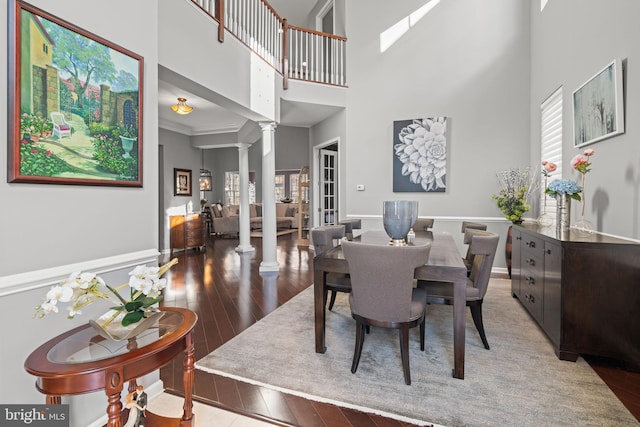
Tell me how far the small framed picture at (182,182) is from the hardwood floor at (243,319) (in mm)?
1634

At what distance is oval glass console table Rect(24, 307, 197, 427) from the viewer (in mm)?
953

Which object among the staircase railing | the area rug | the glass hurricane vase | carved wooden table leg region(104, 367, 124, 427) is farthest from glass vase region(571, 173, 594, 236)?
the staircase railing

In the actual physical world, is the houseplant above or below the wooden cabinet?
above

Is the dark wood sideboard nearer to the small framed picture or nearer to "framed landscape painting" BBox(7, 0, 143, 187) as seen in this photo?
"framed landscape painting" BBox(7, 0, 143, 187)

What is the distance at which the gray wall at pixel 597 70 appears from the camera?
2.12 m

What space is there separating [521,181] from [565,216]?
1.98 metres

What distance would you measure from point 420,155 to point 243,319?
3709mm

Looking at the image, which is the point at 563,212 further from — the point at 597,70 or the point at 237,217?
the point at 237,217

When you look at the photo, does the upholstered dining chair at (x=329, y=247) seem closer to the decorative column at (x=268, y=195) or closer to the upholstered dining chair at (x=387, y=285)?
the upholstered dining chair at (x=387, y=285)

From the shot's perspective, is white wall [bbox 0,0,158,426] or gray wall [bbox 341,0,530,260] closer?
white wall [bbox 0,0,158,426]

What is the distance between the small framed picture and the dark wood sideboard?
280 inches

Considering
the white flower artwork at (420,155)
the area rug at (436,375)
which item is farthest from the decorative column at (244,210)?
the area rug at (436,375)

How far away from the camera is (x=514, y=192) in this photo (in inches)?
166

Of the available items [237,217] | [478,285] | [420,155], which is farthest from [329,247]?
[237,217]
